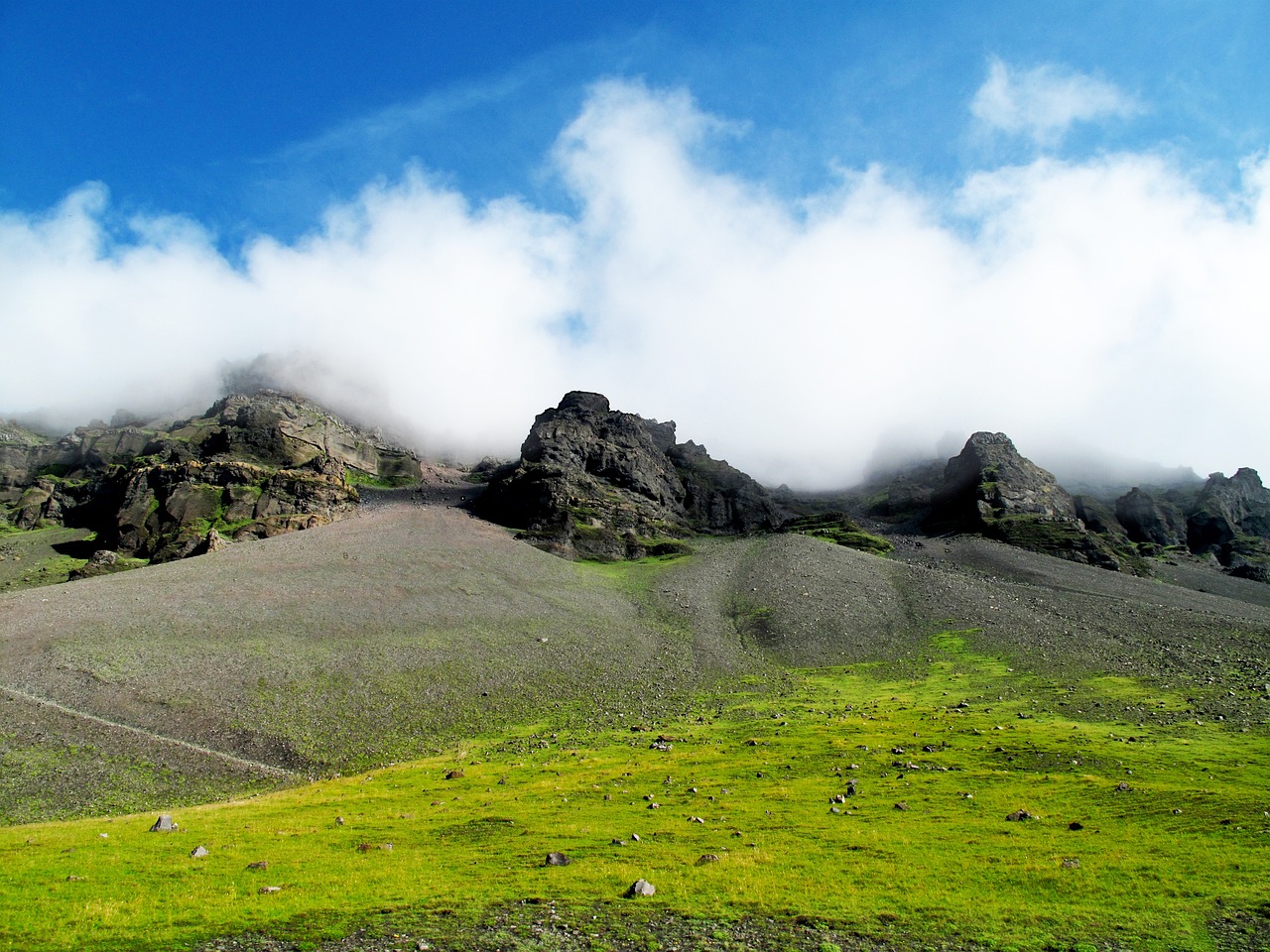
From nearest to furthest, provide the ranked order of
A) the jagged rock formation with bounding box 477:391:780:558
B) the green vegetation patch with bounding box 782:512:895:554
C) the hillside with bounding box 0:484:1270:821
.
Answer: the hillside with bounding box 0:484:1270:821, the jagged rock formation with bounding box 477:391:780:558, the green vegetation patch with bounding box 782:512:895:554

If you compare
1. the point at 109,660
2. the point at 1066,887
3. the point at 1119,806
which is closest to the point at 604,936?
the point at 1066,887

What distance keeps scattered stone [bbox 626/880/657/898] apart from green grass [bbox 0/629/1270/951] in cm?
42

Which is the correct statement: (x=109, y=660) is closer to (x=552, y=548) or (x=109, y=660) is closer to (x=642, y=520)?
(x=552, y=548)

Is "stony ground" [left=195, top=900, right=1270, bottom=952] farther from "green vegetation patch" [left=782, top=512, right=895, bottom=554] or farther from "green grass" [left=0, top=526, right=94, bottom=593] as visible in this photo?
"green vegetation patch" [left=782, top=512, right=895, bottom=554]

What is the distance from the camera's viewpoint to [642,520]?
17125 centimetres

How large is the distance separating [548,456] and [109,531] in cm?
10026

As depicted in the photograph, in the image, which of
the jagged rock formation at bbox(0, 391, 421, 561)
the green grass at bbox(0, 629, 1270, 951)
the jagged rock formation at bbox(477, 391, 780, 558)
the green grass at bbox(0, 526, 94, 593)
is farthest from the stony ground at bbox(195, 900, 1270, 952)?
the green grass at bbox(0, 526, 94, 593)

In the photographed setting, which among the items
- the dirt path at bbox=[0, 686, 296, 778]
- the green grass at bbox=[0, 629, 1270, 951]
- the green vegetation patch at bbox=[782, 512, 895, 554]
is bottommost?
the dirt path at bbox=[0, 686, 296, 778]

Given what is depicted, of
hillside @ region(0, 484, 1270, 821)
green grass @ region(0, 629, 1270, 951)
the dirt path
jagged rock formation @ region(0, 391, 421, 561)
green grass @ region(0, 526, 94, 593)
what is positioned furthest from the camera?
jagged rock formation @ region(0, 391, 421, 561)

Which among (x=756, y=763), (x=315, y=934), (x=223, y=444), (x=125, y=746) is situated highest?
(x=223, y=444)

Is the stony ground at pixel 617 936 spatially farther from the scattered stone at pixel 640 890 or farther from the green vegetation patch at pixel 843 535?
the green vegetation patch at pixel 843 535

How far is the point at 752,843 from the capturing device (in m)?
25.8

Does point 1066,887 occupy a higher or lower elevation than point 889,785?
higher

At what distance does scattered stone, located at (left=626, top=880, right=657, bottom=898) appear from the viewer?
20.5 meters
